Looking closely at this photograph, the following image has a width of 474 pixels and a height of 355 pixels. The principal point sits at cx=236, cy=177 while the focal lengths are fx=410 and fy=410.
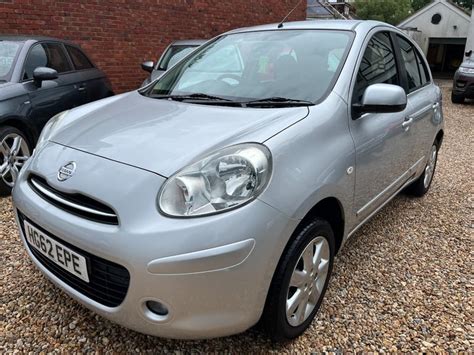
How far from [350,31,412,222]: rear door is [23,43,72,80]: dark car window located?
335 cm

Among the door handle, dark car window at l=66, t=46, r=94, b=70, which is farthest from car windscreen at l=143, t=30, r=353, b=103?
dark car window at l=66, t=46, r=94, b=70

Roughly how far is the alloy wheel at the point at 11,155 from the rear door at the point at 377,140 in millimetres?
3104

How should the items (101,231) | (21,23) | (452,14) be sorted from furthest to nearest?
(452,14), (21,23), (101,231)

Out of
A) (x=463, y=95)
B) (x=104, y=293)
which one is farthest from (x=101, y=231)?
(x=463, y=95)

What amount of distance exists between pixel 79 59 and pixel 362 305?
4539 millimetres

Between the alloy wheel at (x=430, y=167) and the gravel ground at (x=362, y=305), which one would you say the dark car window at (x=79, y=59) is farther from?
the alloy wheel at (x=430, y=167)

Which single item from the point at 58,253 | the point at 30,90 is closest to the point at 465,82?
the point at 30,90

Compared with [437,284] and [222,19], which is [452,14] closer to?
[222,19]

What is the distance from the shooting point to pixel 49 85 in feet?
14.2

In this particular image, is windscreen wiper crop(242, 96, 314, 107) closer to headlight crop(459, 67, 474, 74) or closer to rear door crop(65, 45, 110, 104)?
rear door crop(65, 45, 110, 104)

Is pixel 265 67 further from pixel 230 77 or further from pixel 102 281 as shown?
pixel 102 281

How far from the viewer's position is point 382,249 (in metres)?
3.02

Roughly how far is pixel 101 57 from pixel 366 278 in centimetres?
675

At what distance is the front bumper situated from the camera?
1.51m
